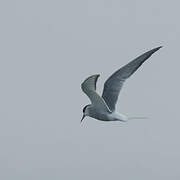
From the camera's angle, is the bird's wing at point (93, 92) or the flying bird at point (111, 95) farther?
the flying bird at point (111, 95)

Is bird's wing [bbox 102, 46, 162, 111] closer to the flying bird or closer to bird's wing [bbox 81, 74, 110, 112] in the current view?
the flying bird

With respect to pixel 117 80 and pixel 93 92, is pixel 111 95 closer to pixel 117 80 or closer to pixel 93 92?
pixel 117 80

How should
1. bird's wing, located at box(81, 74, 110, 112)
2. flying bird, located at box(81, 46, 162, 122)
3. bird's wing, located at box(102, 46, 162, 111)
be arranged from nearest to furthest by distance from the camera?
bird's wing, located at box(81, 74, 110, 112) → flying bird, located at box(81, 46, 162, 122) → bird's wing, located at box(102, 46, 162, 111)

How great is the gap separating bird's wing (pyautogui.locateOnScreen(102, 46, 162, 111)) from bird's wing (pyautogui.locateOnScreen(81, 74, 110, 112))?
106cm

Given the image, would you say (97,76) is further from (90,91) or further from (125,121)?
(125,121)

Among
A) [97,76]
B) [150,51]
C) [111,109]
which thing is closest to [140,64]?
[150,51]

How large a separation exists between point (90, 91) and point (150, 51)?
2.58 m

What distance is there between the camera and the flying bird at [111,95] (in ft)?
55.5

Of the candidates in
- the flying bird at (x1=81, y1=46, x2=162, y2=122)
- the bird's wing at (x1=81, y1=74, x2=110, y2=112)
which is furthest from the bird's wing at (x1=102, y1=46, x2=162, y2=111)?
the bird's wing at (x1=81, y1=74, x2=110, y2=112)

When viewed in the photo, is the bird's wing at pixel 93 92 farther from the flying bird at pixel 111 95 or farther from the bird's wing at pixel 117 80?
the bird's wing at pixel 117 80

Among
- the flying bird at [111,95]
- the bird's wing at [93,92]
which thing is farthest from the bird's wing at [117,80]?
the bird's wing at [93,92]

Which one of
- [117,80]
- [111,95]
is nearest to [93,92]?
[117,80]

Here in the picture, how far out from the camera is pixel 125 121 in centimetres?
1759

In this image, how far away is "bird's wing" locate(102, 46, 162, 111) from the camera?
17.5m
